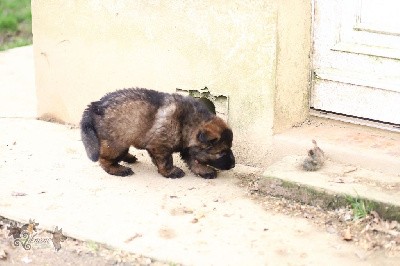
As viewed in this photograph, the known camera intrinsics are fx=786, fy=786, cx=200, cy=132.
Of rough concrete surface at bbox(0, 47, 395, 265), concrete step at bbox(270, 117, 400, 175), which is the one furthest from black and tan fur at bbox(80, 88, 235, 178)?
concrete step at bbox(270, 117, 400, 175)

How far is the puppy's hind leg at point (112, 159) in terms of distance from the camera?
19.8 feet

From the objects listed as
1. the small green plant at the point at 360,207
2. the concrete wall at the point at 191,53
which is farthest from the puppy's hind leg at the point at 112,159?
the small green plant at the point at 360,207

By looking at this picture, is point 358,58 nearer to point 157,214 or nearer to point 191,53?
point 191,53

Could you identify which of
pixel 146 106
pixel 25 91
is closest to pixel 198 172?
pixel 146 106

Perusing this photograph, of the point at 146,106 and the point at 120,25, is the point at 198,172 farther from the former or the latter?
the point at 120,25

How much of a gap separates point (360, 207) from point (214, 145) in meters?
1.29

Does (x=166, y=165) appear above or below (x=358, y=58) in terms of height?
below

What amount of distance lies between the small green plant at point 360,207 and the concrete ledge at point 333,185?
0.03ft

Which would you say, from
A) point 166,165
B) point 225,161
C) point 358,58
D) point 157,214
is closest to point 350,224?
point 225,161

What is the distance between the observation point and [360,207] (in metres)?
→ 5.20

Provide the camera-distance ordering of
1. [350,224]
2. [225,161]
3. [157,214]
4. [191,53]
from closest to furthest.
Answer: [350,224] → [157,214] → [225,161] → [191,53]

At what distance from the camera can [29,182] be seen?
19.8 ft

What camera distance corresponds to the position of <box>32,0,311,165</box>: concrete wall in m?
6.04

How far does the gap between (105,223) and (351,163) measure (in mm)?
1882
